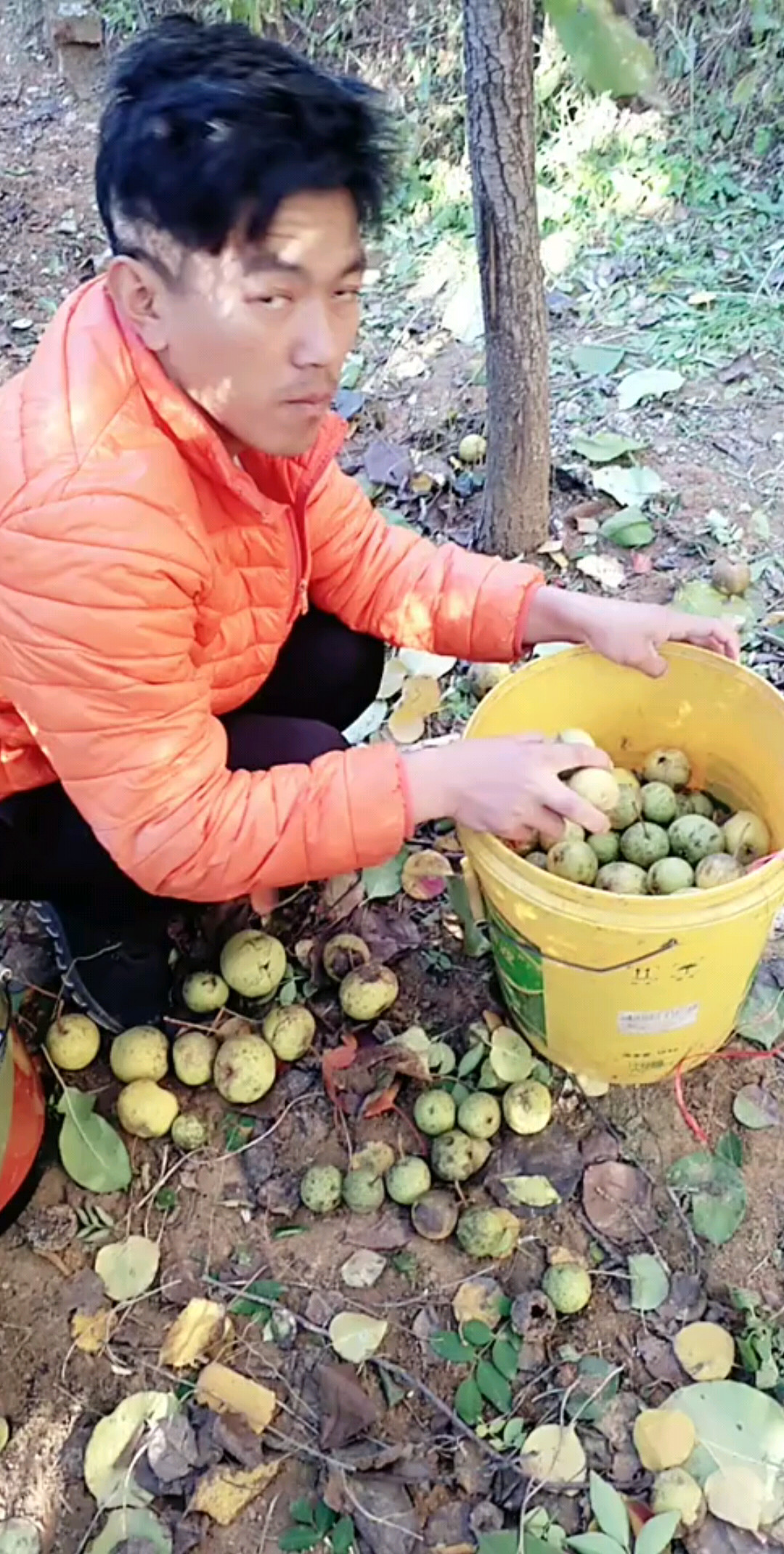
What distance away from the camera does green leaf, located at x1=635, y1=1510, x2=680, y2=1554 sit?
5.24 feet

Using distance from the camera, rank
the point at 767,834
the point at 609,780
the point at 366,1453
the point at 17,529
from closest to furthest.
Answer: the point at 17,529 → the point at 366,1453 → the point at 609,780 → the point at 767,834

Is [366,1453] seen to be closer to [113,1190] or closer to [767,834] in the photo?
[113,1190]

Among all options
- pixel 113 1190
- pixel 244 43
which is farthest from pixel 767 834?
pixel 244 43

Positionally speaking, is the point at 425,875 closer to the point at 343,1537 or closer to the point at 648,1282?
the point at 648,1282

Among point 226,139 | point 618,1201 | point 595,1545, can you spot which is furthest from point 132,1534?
point 226,139

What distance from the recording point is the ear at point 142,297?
1.47 metres

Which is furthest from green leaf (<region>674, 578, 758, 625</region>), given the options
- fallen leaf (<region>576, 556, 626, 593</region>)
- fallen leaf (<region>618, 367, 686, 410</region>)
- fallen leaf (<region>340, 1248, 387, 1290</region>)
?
fallen leaf (<region>340, 1248, 387, 1290</region>)

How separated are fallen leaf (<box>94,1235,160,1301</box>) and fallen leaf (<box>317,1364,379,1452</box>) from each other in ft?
1.01

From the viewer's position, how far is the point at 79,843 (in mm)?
1891

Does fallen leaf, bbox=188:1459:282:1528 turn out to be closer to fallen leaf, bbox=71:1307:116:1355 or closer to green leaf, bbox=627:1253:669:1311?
fallen leaf, bbox=71:1307:116:1355

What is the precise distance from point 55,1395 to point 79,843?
0.77m

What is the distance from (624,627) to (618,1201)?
2.83 feet

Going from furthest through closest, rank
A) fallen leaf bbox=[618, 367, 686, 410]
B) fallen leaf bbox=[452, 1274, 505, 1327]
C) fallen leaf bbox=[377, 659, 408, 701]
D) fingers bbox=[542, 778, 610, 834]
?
fallen leaf bbox=[618, 367, 686, 410] < fallen leaf bbox=[377, 659, 408, 701] < fallen leaf bbox=[452, 1274, 505, 1327] < fingers bbox=[542, 778, 610, 834]

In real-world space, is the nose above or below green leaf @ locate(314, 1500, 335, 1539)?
above
